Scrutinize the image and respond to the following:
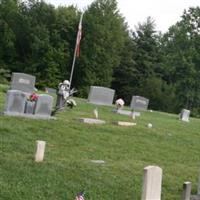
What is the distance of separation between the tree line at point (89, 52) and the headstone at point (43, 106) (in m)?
31.5

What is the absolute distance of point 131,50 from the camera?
5775 centimetres

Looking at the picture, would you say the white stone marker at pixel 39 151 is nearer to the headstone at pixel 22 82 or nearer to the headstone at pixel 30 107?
the headstone at pixel 30 107

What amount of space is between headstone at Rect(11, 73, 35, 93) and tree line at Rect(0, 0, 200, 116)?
2359 centimetres

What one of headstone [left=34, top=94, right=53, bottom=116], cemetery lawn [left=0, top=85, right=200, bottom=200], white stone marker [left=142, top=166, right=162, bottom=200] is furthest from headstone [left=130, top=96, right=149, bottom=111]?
white stone marker [left=142, top=166, right=162, bottom=200]

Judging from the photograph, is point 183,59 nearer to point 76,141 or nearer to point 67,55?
point 67,55

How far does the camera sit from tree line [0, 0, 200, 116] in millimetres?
50438

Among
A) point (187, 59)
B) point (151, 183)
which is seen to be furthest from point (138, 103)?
point (151, 183)

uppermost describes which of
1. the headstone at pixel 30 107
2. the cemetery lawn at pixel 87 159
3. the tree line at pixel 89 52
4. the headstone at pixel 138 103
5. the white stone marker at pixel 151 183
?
the tree line at pixel 89 52

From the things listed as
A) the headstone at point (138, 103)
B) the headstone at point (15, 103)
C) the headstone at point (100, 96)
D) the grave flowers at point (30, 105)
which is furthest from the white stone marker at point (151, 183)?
the headstone at point (138, 103)

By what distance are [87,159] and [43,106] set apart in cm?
460

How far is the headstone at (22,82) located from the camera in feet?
77.1

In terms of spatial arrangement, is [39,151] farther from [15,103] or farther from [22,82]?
[22,82]

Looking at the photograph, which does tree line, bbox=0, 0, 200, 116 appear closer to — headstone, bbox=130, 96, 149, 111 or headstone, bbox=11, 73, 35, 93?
headstone, bbox=130, 96, 149, 111

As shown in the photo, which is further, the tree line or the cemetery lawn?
the tree line
